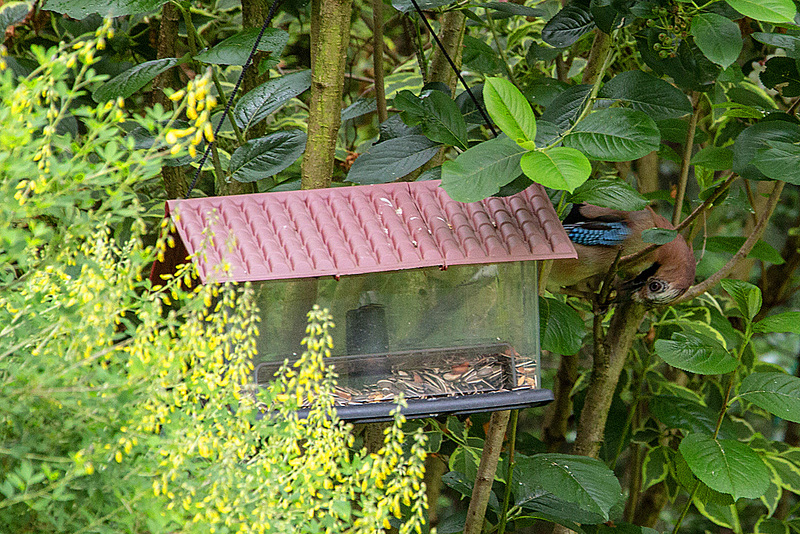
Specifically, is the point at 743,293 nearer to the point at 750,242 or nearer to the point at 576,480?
the point at 750,242

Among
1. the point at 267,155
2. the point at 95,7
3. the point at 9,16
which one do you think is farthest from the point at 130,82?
the point at 9,16

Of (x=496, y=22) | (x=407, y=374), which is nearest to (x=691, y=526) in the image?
(x=496, y=22)

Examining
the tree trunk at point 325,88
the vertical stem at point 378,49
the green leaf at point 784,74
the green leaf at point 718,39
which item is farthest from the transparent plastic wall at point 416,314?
the green leaf at point 784,74

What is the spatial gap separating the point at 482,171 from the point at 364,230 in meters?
0.16

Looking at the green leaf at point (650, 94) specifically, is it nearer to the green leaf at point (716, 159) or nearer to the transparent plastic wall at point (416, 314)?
the green leaf at point (716, 159)

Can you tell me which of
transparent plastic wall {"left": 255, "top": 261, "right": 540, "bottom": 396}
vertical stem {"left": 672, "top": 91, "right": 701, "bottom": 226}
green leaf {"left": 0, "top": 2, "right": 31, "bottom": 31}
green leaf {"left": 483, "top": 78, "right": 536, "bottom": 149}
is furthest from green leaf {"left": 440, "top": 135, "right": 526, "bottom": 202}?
green leaf {"left": 0, "top": 2, "right": 31, "bottom": 31}

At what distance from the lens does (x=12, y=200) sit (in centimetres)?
56

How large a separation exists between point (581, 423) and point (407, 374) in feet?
2.17

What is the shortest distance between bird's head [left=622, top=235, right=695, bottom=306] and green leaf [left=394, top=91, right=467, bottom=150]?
0.49 meters

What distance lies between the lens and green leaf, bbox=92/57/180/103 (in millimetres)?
1086

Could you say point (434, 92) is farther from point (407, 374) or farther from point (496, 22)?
point (496, 22)

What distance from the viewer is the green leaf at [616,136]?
904 mm

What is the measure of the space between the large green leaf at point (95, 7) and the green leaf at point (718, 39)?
0.74 metres

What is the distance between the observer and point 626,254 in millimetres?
1421
